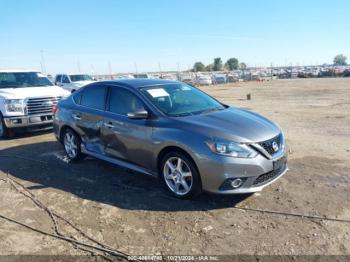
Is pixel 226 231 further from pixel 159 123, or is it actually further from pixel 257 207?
pixel 159 123

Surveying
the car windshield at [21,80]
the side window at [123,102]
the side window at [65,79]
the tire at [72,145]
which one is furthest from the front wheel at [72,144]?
the side window at [65,79]

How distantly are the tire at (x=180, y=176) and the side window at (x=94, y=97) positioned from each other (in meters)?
1.79

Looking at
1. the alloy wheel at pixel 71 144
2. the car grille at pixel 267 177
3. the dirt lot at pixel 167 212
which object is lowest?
the dirt lot at pixel 167 212

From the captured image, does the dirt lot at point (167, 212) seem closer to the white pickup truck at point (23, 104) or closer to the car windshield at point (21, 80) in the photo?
the white pickup truck at point (23, 104)

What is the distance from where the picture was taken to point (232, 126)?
4430mm

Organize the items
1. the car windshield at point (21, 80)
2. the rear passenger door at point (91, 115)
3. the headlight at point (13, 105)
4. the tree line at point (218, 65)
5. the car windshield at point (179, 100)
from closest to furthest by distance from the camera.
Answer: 1. the car windshield at point (179, 100)
2. the rear passenger door at point (91, 115)
3. the headlight at point (13, 105)
4. the car windshield at point (21, 80)
5. the tree line at point (218, 65)

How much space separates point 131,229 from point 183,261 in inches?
35.2

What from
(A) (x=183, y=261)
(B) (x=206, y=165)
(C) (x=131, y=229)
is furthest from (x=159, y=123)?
(A) (x=183, y=261)

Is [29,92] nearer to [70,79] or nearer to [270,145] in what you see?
[270,145]

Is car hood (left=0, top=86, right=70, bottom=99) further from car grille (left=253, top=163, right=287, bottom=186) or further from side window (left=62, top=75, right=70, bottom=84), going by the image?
side window (left=62, top=75, right=70, bottom=84)

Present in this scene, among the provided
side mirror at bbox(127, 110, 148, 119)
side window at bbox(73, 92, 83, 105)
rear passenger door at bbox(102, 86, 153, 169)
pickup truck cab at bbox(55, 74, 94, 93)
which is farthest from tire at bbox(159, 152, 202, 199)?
pickup truck cab at bbox(55, 74, 94, 93)

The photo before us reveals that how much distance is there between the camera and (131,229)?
12.7ft

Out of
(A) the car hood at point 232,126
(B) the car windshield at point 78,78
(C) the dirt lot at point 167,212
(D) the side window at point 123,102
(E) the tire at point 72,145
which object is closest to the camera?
(C) the dirt lot at point 167,212

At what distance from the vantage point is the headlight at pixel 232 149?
4090mm
